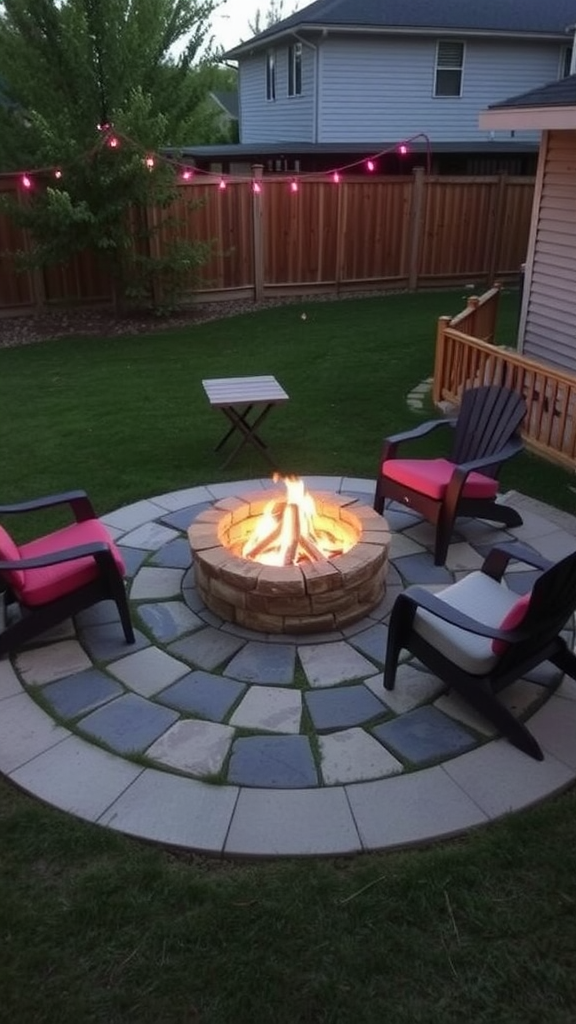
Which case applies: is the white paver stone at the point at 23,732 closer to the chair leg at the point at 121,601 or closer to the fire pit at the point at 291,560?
the chair leg at the point at 121,601

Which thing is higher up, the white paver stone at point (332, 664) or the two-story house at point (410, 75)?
the two-story house at point (410, 75)

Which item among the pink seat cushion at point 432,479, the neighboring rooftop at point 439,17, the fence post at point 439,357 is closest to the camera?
the pink seat cushion at point 432,479

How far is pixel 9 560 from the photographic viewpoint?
3.75m

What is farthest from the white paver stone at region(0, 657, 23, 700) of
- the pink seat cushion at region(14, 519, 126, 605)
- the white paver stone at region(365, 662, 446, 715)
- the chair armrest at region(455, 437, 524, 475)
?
the chair armrest at region(455, 437, 524, 475)

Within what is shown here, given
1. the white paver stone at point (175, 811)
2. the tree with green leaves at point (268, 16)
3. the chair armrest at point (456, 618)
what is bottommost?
the white paver stone at point (175, 811)

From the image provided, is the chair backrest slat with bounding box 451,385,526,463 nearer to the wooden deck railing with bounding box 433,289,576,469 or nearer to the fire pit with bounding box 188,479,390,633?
the wooden deck railing with bounding box 433,289,576,469

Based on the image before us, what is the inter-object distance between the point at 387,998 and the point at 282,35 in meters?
19.3

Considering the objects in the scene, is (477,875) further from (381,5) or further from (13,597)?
(381,5)

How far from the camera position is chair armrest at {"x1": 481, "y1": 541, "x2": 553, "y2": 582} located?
11.8 ft

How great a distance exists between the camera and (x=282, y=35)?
17.2m

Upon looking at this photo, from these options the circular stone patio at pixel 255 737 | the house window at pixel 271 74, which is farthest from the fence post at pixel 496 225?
the circular stone patio at pixel 255 737

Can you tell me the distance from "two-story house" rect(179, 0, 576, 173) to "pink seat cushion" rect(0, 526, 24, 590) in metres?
14.6

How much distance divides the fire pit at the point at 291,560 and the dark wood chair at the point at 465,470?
0.40 meters

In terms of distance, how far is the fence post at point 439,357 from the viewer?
7.12 meters
